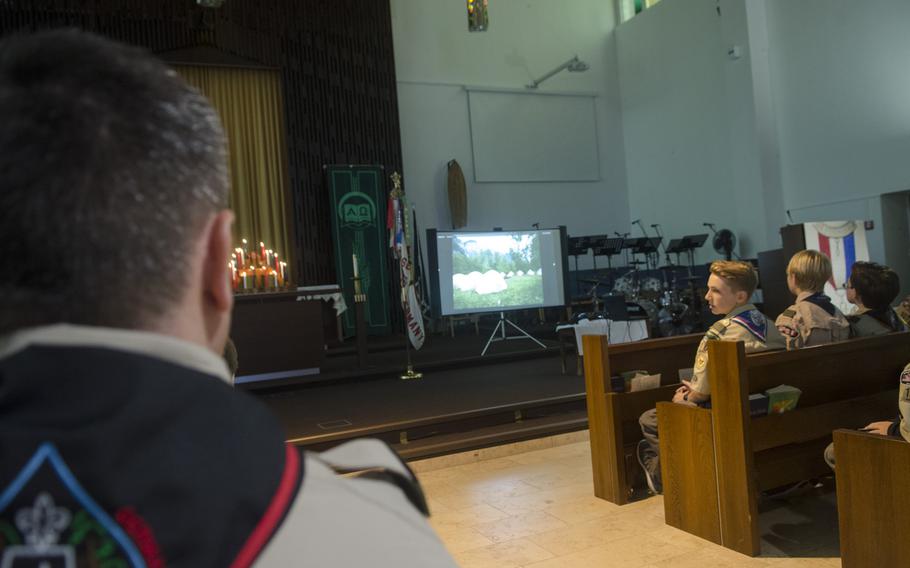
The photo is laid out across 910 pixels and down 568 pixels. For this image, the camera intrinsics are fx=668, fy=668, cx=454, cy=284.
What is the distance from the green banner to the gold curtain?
2.38 ft

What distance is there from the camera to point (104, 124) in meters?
0.42

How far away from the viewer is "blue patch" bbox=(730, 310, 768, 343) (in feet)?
9.09

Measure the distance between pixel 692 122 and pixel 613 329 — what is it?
20.5 feet

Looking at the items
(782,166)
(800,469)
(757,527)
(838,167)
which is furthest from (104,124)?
(782,166)

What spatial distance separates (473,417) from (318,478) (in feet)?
12.8

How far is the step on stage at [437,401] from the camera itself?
4.07m

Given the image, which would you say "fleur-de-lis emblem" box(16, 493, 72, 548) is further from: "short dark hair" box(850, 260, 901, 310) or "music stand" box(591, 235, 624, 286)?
"music stand" box(591, 235, 624, 286)

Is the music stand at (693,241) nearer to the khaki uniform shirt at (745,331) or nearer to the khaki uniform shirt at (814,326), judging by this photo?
the khaki uniform shirt at (814,326)

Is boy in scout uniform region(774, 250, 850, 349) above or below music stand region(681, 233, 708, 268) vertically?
below

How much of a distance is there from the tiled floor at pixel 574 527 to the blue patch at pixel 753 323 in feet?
2.49

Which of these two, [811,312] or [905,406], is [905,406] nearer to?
[905,406]

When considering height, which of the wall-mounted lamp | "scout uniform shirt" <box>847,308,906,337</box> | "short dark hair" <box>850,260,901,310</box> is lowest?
"scout uniform shirt" <box>847,308,906,337</box>

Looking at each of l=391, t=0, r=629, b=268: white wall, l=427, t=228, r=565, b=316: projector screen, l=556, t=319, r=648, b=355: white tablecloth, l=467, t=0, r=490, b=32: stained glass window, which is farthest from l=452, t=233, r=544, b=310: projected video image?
l=391, t=0, r=629, b=268: white wall

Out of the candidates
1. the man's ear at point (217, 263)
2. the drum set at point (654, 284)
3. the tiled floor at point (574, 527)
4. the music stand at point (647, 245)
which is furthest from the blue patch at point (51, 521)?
the music stand at point (647, 245)
